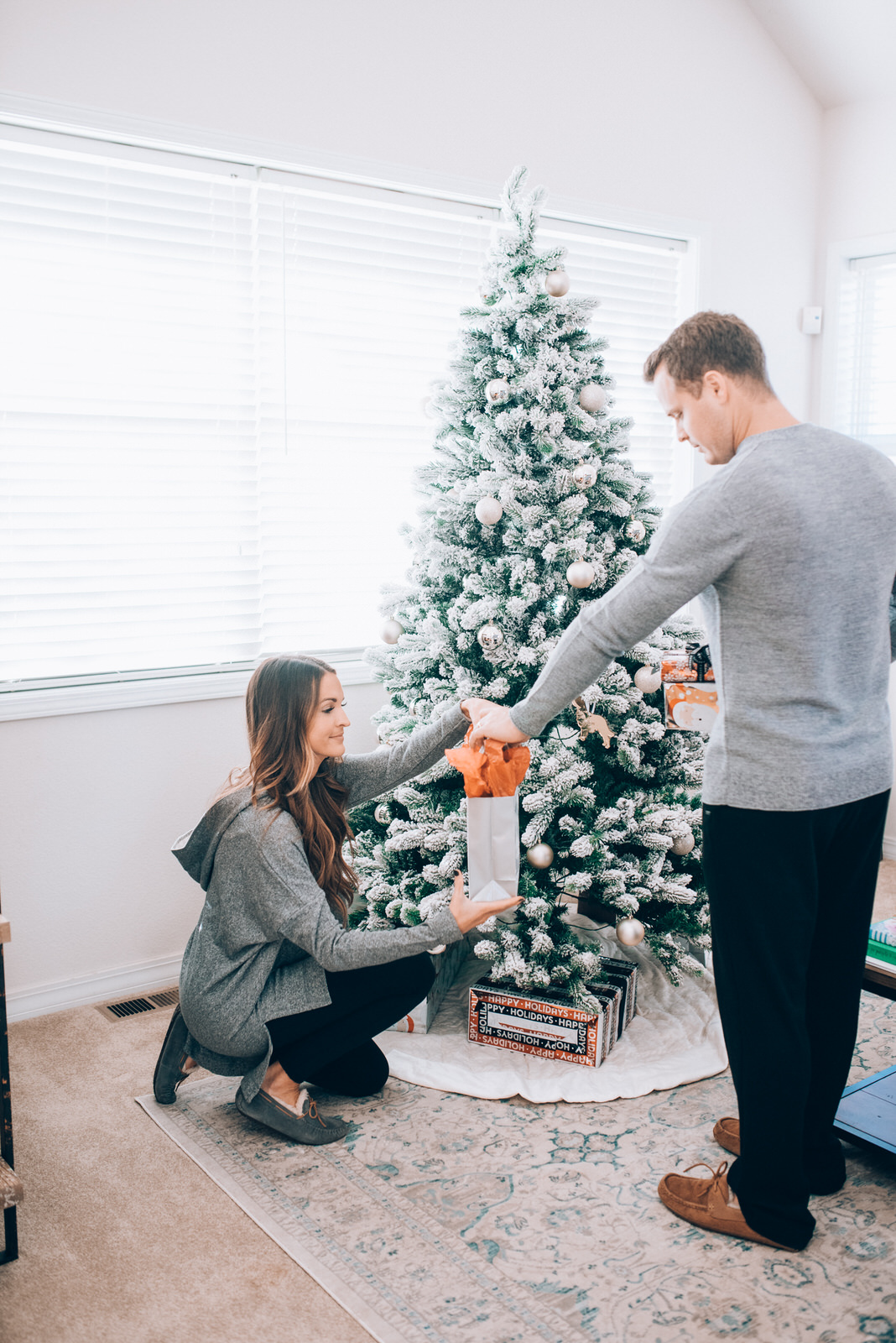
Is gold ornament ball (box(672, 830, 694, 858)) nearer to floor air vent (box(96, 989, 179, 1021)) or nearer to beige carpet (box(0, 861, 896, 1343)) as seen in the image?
beige carpet (box(0, 861, 896, 1343))

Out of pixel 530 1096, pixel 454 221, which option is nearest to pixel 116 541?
pixel 454 221

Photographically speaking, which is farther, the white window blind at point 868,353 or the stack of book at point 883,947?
the white window blind at point 868,353

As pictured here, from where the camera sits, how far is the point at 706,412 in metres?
1.68

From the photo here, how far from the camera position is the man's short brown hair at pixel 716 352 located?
164cm

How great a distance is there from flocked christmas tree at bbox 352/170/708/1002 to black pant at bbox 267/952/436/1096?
0.76 feet

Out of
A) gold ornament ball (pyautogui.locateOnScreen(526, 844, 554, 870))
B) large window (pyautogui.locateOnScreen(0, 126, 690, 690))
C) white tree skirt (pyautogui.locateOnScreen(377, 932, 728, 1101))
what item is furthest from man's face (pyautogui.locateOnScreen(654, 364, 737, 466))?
large window (pyautogui.locateOnScreen(0, 126, 690, 690))

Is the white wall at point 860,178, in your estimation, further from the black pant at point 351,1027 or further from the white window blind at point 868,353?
the black pant at point 351,1027

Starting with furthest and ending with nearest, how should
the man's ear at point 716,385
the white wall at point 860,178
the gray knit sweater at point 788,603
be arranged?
the white wall at point 860,178 < the man's ear at point 716,385 < the gray knit sweater at point 788,603

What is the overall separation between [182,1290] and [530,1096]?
2.85 feet

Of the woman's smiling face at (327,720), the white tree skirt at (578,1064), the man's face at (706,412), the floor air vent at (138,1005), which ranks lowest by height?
the floor air vent at (138,1005)

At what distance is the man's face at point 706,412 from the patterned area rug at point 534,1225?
4.42 feet

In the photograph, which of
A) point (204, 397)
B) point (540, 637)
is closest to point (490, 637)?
point (540, 637)

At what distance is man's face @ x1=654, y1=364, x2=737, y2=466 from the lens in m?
1.66

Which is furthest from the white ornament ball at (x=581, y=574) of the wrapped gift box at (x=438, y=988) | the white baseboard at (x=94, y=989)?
the white baseboard at (x=94, y=989)
